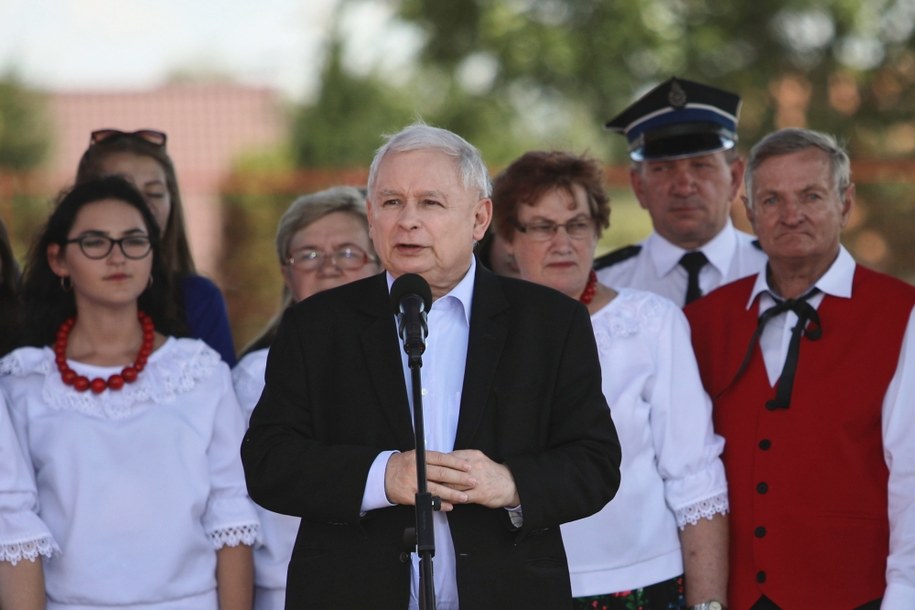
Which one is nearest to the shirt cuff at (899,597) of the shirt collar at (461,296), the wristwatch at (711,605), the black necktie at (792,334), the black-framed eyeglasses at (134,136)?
the wristwatch at (711,605)

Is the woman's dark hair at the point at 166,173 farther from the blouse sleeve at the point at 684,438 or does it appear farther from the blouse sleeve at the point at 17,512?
the blouse sleeve at the point at 684,438

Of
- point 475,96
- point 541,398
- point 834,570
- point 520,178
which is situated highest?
point 475,96

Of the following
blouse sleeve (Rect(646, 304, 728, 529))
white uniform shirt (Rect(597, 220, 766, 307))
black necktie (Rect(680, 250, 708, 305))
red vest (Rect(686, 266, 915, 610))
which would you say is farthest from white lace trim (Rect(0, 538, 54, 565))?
black necktie (Rect(680, 250, 708, 305))

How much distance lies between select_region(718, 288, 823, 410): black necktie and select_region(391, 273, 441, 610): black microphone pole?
1.53 meters

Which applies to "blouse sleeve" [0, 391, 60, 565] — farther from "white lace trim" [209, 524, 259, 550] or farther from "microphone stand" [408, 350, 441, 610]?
"microphone stand" [408, 350, 441, 610]

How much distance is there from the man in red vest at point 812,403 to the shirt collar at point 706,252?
2.69 ft

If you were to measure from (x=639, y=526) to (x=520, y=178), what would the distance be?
122 cm

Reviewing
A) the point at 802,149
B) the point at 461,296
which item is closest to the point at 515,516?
the point at 461,296

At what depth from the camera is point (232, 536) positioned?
4.20m

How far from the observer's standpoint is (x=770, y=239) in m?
4.23

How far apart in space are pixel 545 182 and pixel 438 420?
1412 millimetres

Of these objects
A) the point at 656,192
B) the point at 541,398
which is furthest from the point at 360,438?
the point at 656,192

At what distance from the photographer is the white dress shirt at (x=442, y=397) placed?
313 cm

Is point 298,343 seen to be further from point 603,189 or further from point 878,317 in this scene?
point 878,317
